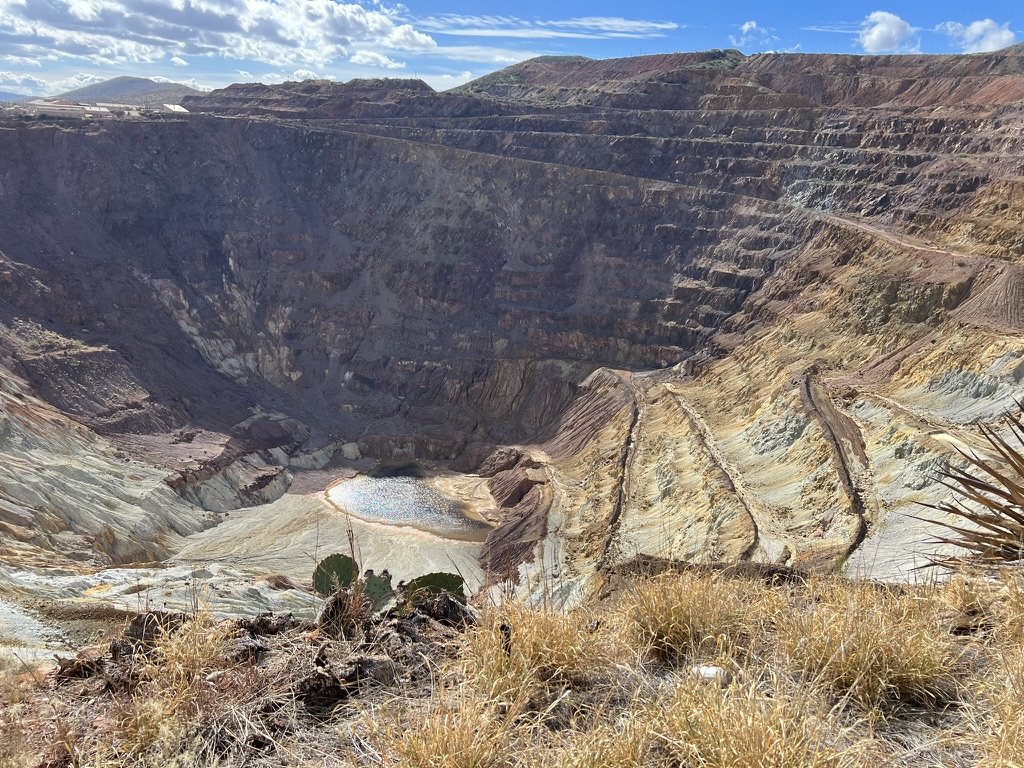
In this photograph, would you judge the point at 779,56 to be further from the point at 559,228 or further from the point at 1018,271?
the point at 1018,271

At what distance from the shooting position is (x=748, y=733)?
4.04m

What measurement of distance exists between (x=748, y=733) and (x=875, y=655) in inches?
68.1

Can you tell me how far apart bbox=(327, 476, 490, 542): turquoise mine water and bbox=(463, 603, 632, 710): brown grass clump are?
3359 centimetres

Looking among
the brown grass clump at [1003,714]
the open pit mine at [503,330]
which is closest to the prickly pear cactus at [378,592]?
the brown grass clump at [1003,714]

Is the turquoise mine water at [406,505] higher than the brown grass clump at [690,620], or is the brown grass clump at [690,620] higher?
the brown grass clump at [690,620]

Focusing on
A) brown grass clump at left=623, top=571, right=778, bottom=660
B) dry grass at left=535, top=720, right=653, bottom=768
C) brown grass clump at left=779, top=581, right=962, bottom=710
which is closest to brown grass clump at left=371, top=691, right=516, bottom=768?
dry grass at left=535, top=720, right=653, bottom=768

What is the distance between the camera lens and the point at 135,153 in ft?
216

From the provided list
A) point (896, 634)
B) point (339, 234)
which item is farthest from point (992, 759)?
point (339, 234)

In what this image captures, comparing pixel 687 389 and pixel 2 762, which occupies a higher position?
pixel 2 762

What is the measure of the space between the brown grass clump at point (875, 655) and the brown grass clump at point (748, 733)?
0.54 m

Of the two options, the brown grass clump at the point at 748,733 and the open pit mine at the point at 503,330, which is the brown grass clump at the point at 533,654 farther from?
the open pit mine at the point at 503,330

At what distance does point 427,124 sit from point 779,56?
138 ft

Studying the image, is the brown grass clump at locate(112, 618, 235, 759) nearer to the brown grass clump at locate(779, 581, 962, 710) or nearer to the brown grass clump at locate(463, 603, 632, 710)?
the brown grass clump at locate(463, 603, 632, 710)

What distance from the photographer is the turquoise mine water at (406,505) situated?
4022 cm
